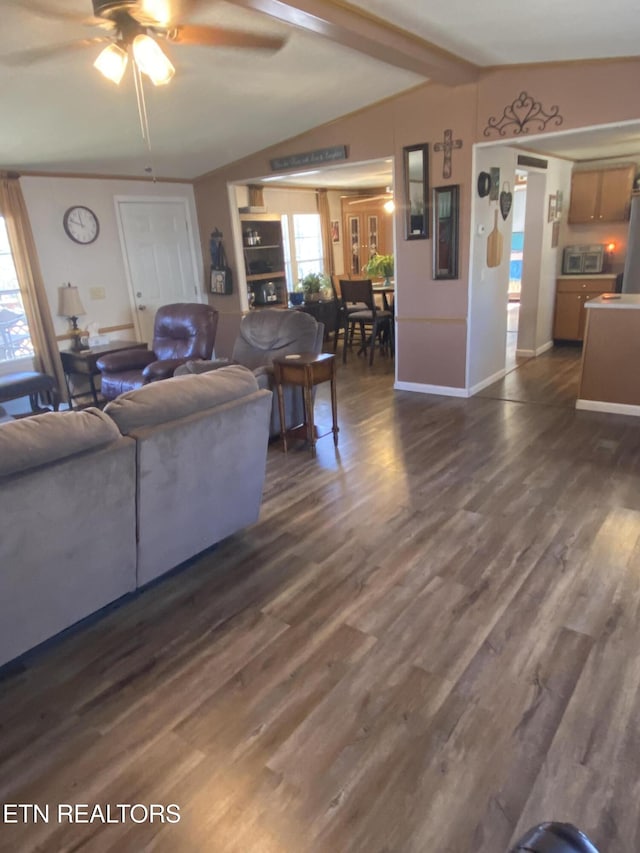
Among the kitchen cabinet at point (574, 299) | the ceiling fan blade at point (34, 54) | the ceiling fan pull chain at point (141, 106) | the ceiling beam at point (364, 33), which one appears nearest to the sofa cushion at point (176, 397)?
the ceiling beam at point (364, 33)

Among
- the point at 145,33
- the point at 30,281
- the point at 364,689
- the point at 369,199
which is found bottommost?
the point at 364,689

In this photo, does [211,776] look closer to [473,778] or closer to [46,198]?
[473,778]

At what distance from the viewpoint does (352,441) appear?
4270 millimetres

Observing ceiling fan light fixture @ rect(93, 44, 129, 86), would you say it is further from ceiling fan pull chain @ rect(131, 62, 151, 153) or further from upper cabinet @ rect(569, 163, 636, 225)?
upper cabinet @ rect(569, 163, 636, 225)

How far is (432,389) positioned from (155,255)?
141 inches

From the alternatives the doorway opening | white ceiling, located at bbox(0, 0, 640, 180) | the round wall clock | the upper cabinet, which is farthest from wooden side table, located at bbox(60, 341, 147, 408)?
the upper cabinet

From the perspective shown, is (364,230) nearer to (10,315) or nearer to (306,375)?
(10,315)

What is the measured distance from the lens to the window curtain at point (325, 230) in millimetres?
8414

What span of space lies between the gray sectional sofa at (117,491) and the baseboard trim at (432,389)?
9.72 feet

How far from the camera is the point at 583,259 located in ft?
22.2

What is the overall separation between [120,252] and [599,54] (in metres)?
4.73

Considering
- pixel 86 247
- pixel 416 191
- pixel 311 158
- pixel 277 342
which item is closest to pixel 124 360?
pixel 86 247

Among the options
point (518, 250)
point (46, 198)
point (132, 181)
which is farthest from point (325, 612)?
point (518, 250)

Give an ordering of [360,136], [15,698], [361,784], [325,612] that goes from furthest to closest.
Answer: [360,136], [325,612], [15,698], [361,784]
